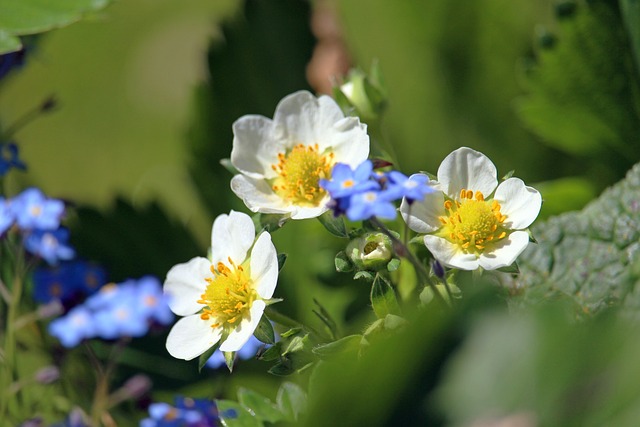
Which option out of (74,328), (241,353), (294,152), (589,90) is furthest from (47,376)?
(589,90)

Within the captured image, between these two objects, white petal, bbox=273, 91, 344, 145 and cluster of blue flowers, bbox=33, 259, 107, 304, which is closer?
white petal, bbox=273, 91, 344, 145

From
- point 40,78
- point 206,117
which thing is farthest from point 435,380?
point 40,78

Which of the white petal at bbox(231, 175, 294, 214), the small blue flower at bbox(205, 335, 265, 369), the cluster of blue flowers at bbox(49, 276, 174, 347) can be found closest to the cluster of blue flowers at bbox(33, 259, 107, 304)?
the cluster of blue flowers at bbox(49, 276, 174, 347)

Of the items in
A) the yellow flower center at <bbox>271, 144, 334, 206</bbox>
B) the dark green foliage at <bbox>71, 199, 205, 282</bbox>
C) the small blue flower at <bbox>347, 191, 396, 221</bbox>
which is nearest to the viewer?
A: the small blue flower at <bbox>347, 191, 396, 221</bbox>

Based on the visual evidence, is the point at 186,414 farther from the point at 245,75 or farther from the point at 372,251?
the point at 245,75

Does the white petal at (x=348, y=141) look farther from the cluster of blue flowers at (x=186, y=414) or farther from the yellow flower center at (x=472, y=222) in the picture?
the cluster of blue flowers at (x=186, y=414)

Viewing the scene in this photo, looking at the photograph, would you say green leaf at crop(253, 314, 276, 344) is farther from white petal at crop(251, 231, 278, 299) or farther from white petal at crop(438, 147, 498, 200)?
white petal at crop(438, 147, 498, 200)
